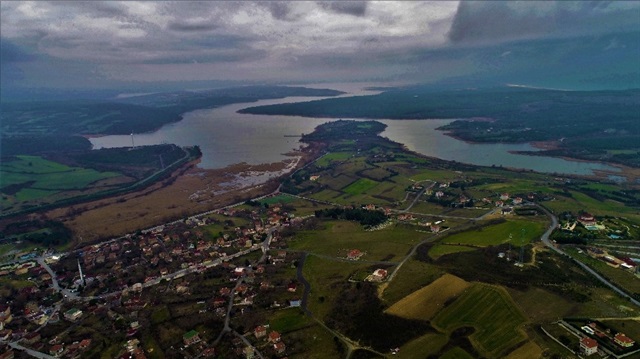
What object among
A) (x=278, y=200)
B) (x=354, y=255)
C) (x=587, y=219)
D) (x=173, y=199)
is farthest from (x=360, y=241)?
(x=173, y=199)

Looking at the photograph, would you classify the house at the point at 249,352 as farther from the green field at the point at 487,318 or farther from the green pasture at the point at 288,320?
the green field at the point at 487,318

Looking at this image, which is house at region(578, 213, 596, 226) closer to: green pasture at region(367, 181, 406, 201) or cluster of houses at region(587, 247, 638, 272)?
cluster of houses at region(587, 247, 638, 272)

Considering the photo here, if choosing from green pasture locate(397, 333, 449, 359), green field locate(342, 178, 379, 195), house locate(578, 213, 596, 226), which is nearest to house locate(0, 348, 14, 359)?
green pasture locate(397, 333, 449, 359)

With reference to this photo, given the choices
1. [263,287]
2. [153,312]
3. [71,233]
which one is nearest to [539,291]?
[263,287]

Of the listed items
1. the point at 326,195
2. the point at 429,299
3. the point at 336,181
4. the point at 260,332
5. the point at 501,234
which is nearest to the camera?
the point at 260,332

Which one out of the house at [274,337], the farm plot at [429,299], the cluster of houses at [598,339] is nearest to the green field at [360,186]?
the farm plot at [429,299]

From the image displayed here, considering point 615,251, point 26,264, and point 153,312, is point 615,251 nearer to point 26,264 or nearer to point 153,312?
point 153,312

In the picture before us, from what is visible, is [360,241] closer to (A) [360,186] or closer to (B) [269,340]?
(B) [269,340]
